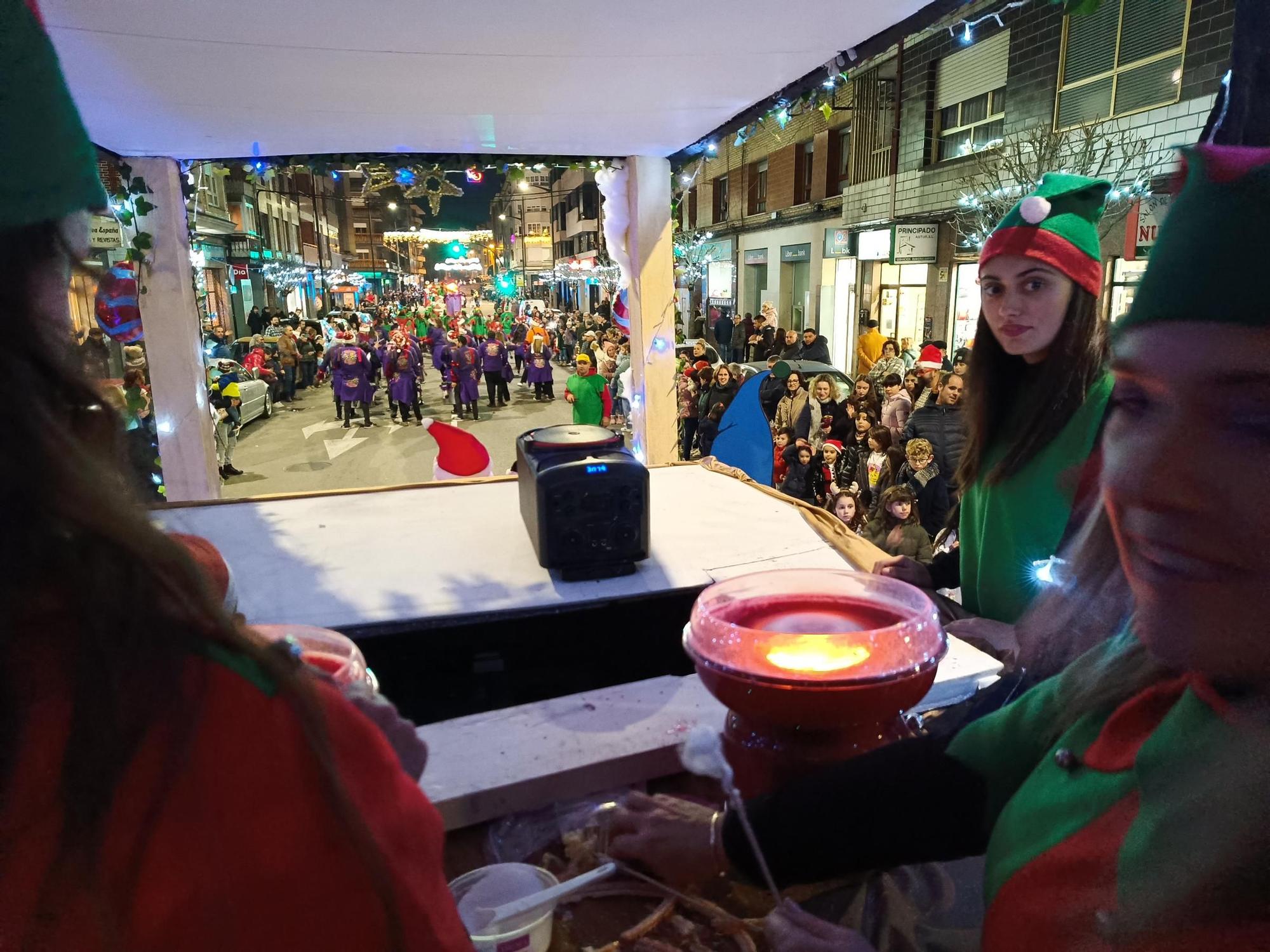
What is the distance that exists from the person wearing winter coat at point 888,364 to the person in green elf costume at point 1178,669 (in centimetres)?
767

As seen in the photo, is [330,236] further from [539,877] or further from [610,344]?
[539,877]

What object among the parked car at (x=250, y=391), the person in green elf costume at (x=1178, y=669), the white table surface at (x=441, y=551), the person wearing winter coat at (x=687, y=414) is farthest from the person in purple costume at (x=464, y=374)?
the person in green elf costume at (x=1178, y=669)

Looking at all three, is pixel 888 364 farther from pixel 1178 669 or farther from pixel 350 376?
pixel 350 376

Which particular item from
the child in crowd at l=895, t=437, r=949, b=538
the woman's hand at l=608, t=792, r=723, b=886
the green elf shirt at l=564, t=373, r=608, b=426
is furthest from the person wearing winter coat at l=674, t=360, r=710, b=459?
the woman's hand at l=608, t=792, r=723, b=886

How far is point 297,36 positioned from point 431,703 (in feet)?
8.77

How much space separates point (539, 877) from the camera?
46.9 inches

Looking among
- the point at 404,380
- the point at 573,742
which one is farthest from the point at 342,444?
the point at 573,742

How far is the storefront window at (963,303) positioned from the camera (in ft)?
44.7

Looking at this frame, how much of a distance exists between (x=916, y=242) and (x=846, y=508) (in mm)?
10925

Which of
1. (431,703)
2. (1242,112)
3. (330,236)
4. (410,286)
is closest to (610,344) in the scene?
(431,703)

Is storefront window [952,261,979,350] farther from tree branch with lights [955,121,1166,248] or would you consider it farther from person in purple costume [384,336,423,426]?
person in purple costume [384,336,423,426]

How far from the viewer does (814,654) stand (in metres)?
1.17

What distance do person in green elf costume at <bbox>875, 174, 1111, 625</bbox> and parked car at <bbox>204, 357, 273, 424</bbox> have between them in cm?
1283

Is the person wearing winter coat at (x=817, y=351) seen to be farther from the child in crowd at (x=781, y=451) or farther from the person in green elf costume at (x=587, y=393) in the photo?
the child in crowd at (x=781, y=451)
